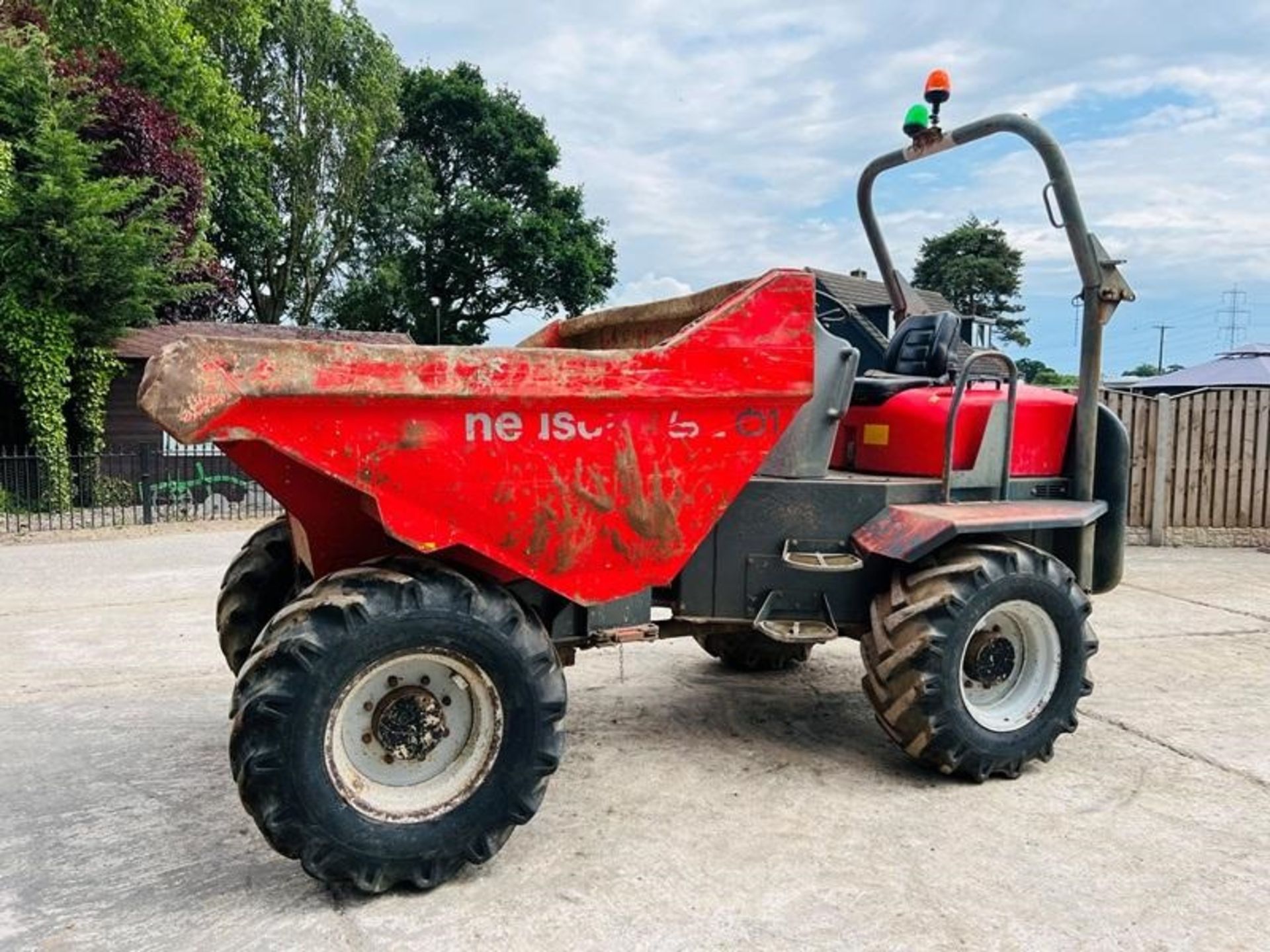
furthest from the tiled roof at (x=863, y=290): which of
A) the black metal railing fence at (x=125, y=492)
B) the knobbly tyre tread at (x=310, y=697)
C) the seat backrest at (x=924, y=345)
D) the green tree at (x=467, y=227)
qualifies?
the knobbly tyre tread at (x=310, y=697)

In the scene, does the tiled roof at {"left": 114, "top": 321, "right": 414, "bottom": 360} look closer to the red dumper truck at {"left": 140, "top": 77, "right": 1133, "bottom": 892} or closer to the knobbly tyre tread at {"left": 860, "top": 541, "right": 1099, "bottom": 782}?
the red dumper truck at {"left": 140, "top": 77, "right": 1133, "bottom": 892}

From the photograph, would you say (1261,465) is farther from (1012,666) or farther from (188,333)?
(188,333)

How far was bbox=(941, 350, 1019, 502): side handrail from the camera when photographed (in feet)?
12.9

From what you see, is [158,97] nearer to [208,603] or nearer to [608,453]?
[208,603]

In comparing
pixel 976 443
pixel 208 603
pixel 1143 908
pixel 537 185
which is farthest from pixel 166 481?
pixel 537 185

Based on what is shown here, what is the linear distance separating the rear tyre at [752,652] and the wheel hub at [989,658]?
139 centimetres

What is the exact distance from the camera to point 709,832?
3303 mm

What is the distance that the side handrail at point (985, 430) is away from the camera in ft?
12.9

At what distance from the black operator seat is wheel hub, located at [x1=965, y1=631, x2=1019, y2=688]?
3.74 ft

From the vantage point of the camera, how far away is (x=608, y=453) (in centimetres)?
322

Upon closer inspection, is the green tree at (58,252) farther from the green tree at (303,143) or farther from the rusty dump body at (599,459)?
the rusty dump body at (599,459)

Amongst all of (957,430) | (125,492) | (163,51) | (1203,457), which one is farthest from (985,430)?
(163,51)

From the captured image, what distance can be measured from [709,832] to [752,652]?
2076 mm

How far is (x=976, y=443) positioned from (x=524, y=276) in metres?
26.5
